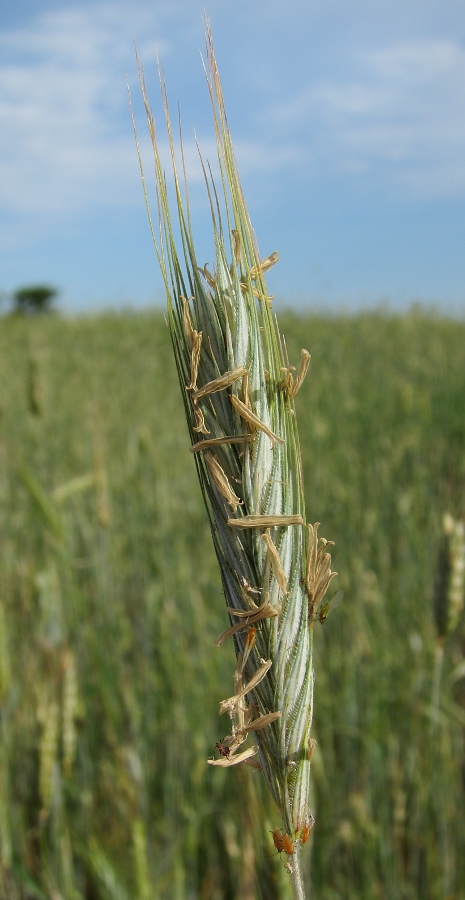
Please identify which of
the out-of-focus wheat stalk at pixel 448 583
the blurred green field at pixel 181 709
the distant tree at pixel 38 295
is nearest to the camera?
the out-of-focus wheat stalk at pixel 448 583

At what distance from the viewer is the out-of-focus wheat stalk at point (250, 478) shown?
0.38 metres

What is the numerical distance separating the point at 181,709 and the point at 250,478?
47.5 inches

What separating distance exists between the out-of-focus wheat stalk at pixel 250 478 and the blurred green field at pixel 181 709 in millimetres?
153

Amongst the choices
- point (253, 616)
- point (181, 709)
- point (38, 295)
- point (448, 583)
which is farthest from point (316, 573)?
point (38, 295)

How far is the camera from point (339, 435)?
305cm

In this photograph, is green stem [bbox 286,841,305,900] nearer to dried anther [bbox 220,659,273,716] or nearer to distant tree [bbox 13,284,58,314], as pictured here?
dried anther [bbox 220,659,273,716]

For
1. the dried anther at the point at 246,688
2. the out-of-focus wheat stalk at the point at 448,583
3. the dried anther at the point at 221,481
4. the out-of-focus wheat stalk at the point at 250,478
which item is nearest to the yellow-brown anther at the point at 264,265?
the out-of-focus wheat stalk at the point at 250,478

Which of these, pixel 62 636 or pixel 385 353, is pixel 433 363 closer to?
pixel 385 353

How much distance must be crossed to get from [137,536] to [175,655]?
384mm

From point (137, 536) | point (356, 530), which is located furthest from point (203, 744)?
point (356, 530)

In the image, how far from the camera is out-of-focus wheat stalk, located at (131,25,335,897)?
379mm

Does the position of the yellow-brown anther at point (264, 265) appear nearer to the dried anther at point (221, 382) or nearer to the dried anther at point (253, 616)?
the dried anther at point (221, 382)

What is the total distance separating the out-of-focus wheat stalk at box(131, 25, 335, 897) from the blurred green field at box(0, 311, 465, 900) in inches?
6.0

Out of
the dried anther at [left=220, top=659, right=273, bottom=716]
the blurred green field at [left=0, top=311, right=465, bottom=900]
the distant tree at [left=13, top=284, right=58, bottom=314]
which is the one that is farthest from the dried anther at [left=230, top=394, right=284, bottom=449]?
the distant tree at [left=13, top=284, right=58, bottom=314]
